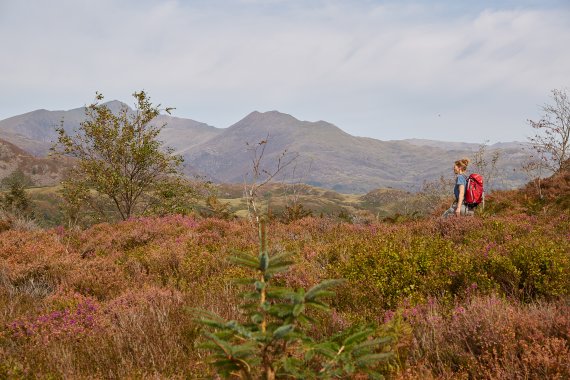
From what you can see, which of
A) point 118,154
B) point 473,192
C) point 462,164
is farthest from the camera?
point 118,154

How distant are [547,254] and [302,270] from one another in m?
3.28

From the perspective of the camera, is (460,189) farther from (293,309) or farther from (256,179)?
(293,309)

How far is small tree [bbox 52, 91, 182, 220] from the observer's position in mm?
17125

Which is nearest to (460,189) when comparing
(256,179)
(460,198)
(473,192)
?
(460,198)

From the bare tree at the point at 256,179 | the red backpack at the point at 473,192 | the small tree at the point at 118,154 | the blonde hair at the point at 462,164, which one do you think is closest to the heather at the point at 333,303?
the bare tree at the point at 256,179

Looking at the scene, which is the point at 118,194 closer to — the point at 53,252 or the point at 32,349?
the point at 53,252

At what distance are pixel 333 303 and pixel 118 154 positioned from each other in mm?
15734

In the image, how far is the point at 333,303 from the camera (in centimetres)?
473

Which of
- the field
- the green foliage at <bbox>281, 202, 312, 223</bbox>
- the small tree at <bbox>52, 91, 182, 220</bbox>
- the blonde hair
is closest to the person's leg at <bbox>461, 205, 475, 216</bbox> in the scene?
the blonde hair

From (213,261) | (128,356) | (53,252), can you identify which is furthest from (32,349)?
(53,252)

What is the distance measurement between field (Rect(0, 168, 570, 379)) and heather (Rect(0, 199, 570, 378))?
0.02 m

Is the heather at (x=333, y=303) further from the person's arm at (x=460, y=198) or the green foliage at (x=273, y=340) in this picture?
the person's arm at (x=460, y=198)

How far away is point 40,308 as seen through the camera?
509 centimetres

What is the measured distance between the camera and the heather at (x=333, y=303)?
3061mm
